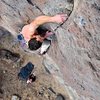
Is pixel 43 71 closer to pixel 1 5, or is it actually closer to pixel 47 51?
pixel 47 51

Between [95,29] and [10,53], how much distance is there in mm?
2653

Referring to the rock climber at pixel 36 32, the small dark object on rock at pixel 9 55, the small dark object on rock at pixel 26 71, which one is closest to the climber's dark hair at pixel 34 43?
the rock climber at pixel 36 32

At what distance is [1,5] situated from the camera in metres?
5.08

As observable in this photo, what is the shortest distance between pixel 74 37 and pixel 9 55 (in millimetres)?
2304

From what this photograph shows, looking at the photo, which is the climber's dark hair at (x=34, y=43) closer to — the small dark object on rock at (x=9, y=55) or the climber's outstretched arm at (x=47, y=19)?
the climber's outstretched arm at (x=47, y=19)

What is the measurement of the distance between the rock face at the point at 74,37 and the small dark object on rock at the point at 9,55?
0.89 metres

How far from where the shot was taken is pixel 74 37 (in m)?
4.23

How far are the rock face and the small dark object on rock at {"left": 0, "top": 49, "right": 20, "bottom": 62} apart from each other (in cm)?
89

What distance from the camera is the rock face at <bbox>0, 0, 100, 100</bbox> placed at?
4.05 m

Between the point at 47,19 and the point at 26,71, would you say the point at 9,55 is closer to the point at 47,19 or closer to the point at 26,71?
the point at 26,71

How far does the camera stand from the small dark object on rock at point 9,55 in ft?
20.3

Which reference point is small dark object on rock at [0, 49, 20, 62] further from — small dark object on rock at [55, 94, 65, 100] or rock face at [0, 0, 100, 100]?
small dark object on rock at [55, 94, 65, 100]

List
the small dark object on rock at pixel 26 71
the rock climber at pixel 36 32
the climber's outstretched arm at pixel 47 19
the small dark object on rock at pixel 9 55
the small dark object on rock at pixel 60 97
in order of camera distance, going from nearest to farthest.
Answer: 1. the climber's outstretched arm at pixel 47 19
2. the rock climber at pixel 36 32
3. the small dark object on rock at pixel 60 97
4. the small dark object on rock at pixel 26 71
5. the small dark object on rock at pixel 9 55

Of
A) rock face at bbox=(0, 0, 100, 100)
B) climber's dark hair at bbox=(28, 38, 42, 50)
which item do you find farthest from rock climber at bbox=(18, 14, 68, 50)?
rock face at bbox=(0, 0, 100, 100)
